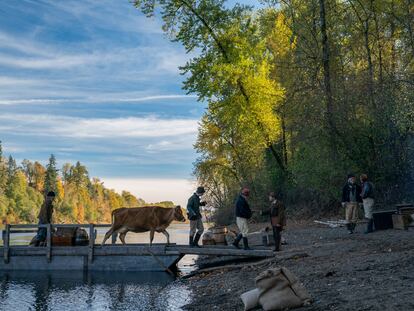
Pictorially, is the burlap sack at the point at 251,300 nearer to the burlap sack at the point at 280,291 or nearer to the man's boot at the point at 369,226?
the burlap sack at the point at 280,291

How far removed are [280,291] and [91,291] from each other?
8914 millimetres

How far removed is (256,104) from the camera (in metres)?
31.8

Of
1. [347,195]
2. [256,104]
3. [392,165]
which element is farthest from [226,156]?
[347,195]

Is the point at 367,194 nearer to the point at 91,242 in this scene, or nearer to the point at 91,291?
the point at 91,291

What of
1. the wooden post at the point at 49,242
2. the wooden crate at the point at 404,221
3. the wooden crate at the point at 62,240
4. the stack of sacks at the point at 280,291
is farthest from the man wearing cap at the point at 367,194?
the wooden post at the point at 49,242

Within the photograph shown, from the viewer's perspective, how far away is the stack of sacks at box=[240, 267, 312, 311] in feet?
27.1

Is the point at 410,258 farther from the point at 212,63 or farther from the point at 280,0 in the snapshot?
the point at 280,0

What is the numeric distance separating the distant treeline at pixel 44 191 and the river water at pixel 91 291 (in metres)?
88.4

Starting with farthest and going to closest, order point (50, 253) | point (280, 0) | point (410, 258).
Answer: point (280, 0) → point (50, 253) → point (410, 258)

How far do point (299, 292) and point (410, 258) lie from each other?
413 cm

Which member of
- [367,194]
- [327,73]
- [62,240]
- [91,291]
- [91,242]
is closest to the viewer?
[91,291]

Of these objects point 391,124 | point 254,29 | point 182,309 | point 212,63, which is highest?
point 254,29

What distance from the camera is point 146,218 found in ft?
61.6

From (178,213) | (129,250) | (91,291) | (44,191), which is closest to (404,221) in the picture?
(178,213)
